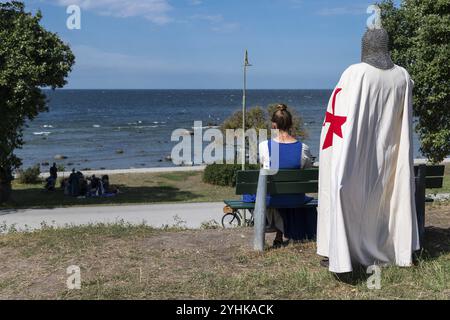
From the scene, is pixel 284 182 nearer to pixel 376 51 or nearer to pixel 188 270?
pixel 188 270

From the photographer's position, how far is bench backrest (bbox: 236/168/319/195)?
6.17 meters

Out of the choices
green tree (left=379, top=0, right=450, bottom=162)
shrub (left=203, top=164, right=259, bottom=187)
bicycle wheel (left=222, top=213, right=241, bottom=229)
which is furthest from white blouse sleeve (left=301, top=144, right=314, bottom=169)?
shrub (left=203, top=164, right=259, bottom=187)

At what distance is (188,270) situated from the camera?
5559mm

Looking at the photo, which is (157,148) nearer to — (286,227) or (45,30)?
(45,30)

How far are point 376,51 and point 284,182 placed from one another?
169 centimetres

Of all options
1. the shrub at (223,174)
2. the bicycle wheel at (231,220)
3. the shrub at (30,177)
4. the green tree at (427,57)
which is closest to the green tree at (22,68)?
the shrub at (30,177)

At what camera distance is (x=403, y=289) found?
15.7 ft

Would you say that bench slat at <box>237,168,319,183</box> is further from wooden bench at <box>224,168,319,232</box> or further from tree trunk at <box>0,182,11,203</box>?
tree trunk at <box>0,182,11,203</box>

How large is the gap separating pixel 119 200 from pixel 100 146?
34.7 m

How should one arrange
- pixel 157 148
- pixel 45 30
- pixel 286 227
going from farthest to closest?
pixel 157 148, pixel 45 30, pixel 286 227

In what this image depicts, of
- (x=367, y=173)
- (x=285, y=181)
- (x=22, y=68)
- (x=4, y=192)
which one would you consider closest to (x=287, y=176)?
(x=285, y=181)

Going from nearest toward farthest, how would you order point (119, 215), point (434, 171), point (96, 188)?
point (434, 171) → point (119, 215) → point (96, 188)
